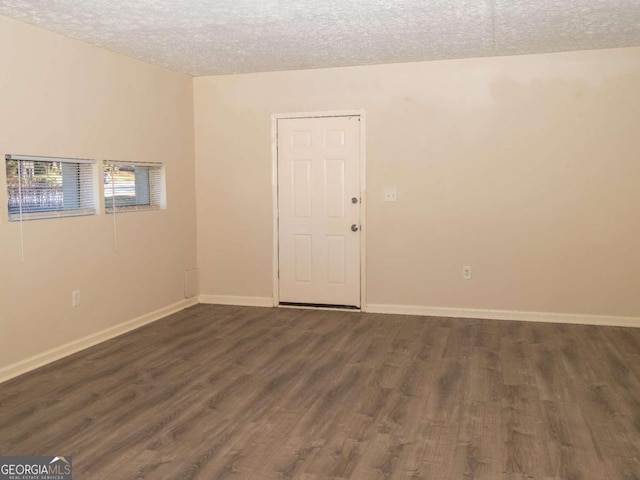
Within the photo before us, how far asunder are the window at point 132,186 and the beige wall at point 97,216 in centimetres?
9

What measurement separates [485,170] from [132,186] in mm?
3369

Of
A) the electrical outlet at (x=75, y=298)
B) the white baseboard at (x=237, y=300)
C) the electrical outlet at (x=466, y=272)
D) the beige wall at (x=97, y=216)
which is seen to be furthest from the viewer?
the white baseboard at (x=237, y=300)

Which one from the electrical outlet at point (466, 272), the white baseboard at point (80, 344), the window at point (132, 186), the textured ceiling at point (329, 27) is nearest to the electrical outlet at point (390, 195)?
the electrical outlet at point (466, 272)

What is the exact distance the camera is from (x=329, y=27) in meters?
4.36

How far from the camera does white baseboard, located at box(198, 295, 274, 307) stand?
637cm

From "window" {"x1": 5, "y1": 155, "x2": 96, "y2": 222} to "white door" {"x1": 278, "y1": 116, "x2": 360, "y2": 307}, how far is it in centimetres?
207

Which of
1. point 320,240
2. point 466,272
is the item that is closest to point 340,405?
point 466,272

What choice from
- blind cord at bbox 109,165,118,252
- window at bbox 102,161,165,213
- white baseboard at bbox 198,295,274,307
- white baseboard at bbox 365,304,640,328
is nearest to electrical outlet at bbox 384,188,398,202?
white baseboard at bbox 365,304,640,328

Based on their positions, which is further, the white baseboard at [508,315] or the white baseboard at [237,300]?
the white baseboard at [237,300]

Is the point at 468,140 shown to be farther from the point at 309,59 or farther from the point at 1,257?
the point at 1,257

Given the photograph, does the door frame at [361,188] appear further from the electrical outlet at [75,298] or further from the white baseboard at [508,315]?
the electrical outlet at [75,298]

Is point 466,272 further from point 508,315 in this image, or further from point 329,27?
point 329,27

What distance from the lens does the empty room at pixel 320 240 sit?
3158mm

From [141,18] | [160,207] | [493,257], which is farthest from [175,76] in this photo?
[493,257]
